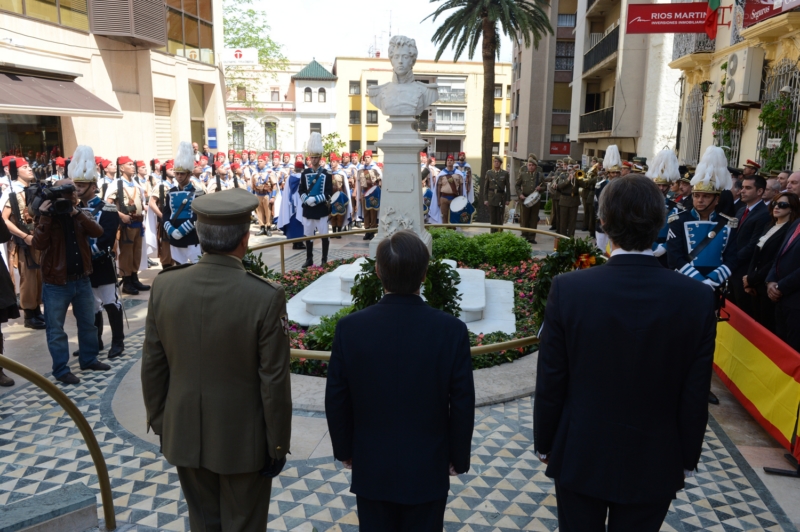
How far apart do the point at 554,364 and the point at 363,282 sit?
383cm

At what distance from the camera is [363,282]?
615 cm

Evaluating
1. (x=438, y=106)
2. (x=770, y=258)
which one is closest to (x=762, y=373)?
(x=770, y=258)

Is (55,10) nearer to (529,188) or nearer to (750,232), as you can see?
(529,188)

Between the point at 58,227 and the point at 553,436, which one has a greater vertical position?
the point at 58,227

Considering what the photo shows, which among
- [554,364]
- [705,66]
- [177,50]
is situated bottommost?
[554,364]

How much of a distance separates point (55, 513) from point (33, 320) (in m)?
5.43

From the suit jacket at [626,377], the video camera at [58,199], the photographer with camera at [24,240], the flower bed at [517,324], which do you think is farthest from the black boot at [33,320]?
the suit jacket at [626,377]

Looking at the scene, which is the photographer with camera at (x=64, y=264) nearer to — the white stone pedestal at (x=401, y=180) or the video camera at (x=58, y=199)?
the video camera at (x=58, y=199)

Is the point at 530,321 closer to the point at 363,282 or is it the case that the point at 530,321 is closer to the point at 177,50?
the point at 363,282

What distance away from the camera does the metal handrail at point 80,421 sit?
319cm

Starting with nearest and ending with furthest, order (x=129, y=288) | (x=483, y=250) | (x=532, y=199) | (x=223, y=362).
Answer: (x=223, y=362) < (x=129, y=288) < (x=483, y=250) < (x=532, y=199)

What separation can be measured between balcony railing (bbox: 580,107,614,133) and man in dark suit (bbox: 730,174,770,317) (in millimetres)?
15508

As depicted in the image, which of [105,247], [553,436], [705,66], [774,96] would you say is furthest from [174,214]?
[705,66]

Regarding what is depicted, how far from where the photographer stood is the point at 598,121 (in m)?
24.6
